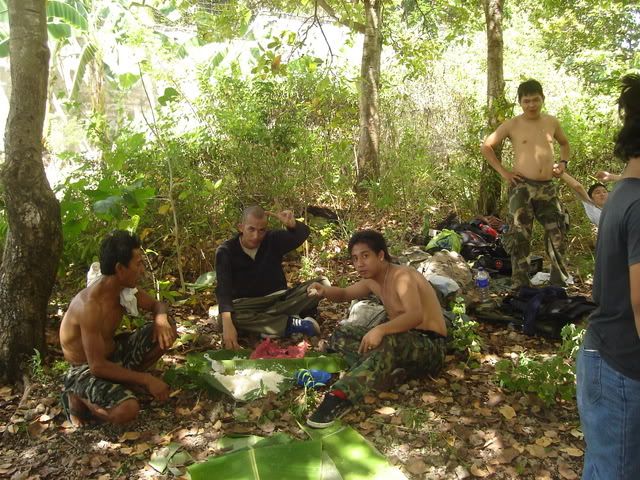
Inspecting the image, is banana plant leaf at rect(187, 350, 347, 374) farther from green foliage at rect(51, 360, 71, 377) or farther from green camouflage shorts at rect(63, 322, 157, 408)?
green foliage at rect(51, 360, 71, 377)

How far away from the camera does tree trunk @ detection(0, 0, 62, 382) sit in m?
3.87

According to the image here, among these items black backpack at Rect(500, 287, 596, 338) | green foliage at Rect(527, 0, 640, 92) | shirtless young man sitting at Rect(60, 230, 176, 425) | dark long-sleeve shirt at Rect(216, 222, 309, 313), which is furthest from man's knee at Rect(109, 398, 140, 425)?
green foliage at Rect(527, 0, 640, 92)

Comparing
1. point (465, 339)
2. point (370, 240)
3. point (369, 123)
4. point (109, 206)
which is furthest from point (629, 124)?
point (369, 123)

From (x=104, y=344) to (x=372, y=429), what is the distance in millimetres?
1856

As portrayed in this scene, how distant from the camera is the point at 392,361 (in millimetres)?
3676

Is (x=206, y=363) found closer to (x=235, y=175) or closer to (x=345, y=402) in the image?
(x=345, y=402)

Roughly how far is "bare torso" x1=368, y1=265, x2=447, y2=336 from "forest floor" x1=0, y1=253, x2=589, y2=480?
40 centimetres

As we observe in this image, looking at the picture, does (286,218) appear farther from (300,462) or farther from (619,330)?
(619,330)

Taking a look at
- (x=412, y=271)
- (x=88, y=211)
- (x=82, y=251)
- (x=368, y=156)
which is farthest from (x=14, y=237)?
(x=368, y=156)

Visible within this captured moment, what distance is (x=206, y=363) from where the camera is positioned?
4.01 m

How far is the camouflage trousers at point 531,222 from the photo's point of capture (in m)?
5.51

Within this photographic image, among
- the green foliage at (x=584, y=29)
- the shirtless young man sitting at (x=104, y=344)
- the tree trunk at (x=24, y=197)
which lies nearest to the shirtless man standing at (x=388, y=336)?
the shirtless young man sitting at (x=104, y=344)

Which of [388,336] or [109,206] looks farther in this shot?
[109,206]

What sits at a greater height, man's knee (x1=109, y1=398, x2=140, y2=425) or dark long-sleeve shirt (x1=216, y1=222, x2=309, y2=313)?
dark long-sleeve shirt (x1=216, y1=222, x2=309, y2=313)
